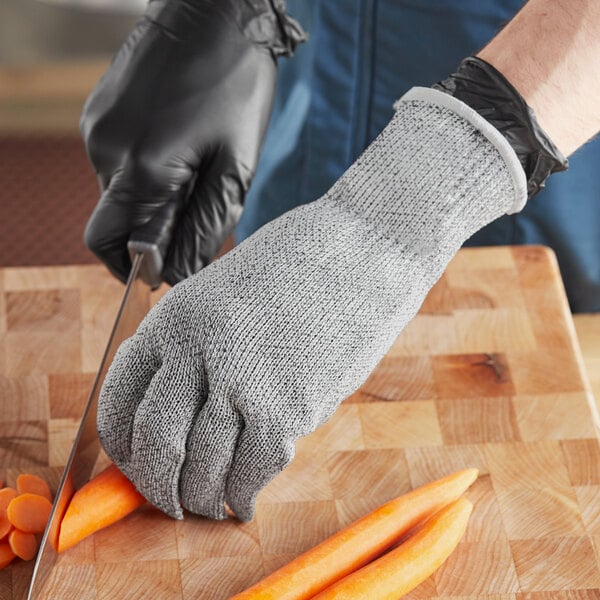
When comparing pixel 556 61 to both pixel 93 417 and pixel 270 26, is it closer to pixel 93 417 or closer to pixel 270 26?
pixel 270 26

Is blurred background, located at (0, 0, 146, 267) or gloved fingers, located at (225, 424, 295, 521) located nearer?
gloved fingers, located at (225, 424, 295, 521)

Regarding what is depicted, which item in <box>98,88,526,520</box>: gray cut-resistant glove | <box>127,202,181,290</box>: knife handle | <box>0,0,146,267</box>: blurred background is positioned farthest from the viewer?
<box>0,0,146,267</box>: blurred background

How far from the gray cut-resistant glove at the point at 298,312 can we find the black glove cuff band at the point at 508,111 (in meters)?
0.03

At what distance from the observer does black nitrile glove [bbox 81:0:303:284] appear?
139cm

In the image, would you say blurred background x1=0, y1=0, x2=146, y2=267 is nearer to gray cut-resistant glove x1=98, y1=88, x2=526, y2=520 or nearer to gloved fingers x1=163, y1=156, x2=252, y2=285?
gloved fingers x1=163, y1=156, x2=252, y2=285

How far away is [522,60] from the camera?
3.69 ft

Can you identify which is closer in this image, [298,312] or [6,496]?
[298,312]

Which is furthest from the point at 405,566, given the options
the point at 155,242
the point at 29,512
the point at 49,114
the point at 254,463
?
the point at 49,114

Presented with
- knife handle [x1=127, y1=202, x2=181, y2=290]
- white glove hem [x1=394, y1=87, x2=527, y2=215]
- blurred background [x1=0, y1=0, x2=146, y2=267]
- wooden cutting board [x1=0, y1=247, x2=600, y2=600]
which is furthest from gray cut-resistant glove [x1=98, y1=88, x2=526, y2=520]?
blurred background [x1=0, y1=0, x2=146, y2=267]

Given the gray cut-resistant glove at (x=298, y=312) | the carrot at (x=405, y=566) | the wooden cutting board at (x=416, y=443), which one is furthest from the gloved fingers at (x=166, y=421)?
the carrot at (x=405, y=566)

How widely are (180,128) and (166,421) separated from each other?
19.9 inches

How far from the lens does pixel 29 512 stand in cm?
114

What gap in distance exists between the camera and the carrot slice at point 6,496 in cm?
116

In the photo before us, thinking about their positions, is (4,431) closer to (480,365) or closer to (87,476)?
(87,476)
